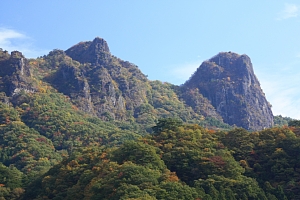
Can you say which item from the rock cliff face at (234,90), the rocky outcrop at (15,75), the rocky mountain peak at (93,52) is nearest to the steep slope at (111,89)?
the rocky mountain peak at (93,52)

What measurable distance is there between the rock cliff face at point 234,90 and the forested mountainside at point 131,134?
1.02ft

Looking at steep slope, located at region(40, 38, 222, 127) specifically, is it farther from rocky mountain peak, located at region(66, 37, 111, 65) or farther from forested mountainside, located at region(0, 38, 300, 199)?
forested mountainside, located at region(0, 38, 300, 199)

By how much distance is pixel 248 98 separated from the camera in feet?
472

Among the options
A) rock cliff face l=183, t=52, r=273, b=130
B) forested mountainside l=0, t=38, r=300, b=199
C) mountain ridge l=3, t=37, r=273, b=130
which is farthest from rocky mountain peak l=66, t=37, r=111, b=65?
rock cliff face l=183, t=52, r=273, b=130

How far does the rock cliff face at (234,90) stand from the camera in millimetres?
139500

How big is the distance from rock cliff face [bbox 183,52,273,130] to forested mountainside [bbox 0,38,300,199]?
312mm

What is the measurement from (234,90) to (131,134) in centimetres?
5965

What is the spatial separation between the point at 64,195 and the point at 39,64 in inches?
3735

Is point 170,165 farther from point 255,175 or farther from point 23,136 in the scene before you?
point 23,136

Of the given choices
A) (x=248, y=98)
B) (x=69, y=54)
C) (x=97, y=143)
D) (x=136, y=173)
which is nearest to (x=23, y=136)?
(x=97, y=143)

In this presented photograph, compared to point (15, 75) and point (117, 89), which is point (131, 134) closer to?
point (15, 75)

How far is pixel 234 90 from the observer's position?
472 feet

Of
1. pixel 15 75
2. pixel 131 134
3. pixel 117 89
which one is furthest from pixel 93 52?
pixel 131 134

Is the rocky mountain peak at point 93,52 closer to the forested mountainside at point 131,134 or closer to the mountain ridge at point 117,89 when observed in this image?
the mountain ridge at point 117,89
